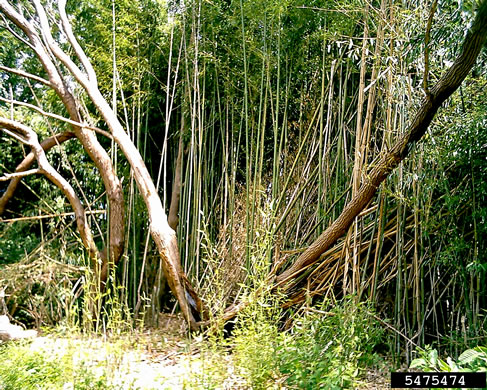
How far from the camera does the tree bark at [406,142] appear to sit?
6.14 ft

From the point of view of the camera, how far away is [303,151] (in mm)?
3783

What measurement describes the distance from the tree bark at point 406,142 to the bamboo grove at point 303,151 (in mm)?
51

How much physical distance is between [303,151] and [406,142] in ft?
4.57

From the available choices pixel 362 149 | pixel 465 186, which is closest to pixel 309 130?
pixel 362 149

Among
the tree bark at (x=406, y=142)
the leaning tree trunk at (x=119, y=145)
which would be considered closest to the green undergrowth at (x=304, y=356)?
the tree bark at (x=406, y=142)

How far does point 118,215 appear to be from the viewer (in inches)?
165

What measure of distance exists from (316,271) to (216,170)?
148cm

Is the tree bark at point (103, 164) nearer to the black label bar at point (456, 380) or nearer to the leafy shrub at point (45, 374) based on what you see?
the leafy shrub at point (45, 374)

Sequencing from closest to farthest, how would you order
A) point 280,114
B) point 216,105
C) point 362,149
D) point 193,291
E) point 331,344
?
point 331,344 → point 362,149 → point 193,291 → point 280,114 → point 216,105

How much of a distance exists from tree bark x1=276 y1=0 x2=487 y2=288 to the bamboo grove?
51 mm

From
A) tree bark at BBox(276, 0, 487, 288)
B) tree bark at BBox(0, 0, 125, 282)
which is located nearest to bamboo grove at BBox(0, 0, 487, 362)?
tree bark at BBox(276, 0, 487, 288)

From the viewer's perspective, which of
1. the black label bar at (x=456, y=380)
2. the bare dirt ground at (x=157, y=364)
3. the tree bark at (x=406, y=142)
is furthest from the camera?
the bare dirt ground at (x=157, y=364)

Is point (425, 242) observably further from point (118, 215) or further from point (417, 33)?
point (118, 215)

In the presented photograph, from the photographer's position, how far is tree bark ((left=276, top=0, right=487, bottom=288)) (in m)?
1.87
